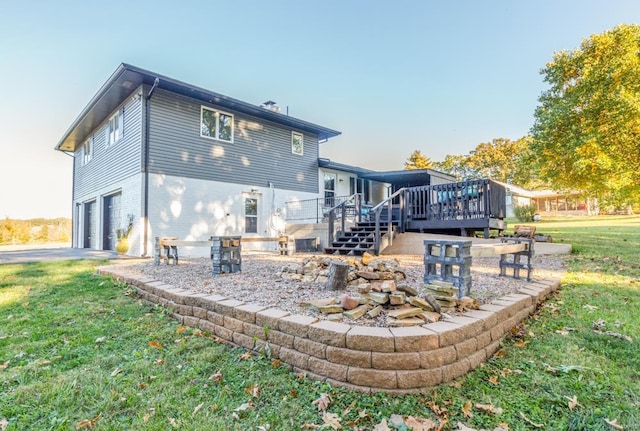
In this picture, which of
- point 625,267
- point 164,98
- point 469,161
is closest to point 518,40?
point 625,267

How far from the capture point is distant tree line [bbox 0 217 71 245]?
17609mm

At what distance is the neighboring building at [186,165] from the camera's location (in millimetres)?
9227

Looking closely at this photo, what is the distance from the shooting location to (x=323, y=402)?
1.99 m

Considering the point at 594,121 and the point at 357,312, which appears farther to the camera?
the point at 594,121

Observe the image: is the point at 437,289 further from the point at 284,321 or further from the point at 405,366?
the point at 284,321

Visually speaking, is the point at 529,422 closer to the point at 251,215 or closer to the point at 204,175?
the point at 204,175

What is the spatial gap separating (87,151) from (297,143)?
31.5 feet

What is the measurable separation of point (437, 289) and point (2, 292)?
6.16 m

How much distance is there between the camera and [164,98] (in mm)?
9523

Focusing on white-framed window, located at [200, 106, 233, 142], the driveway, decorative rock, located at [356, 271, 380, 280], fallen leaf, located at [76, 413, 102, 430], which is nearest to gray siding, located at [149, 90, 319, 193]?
white-framed window, located at [200, 106, 233, 142]

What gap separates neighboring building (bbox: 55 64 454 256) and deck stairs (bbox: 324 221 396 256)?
3.17m

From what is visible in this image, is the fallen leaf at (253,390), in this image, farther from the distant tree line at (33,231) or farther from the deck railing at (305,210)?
the distant tree line at (33,231)

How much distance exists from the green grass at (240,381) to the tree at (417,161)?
26.5 metres

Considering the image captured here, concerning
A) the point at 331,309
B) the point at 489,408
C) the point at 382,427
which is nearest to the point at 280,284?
the point at 331,309
